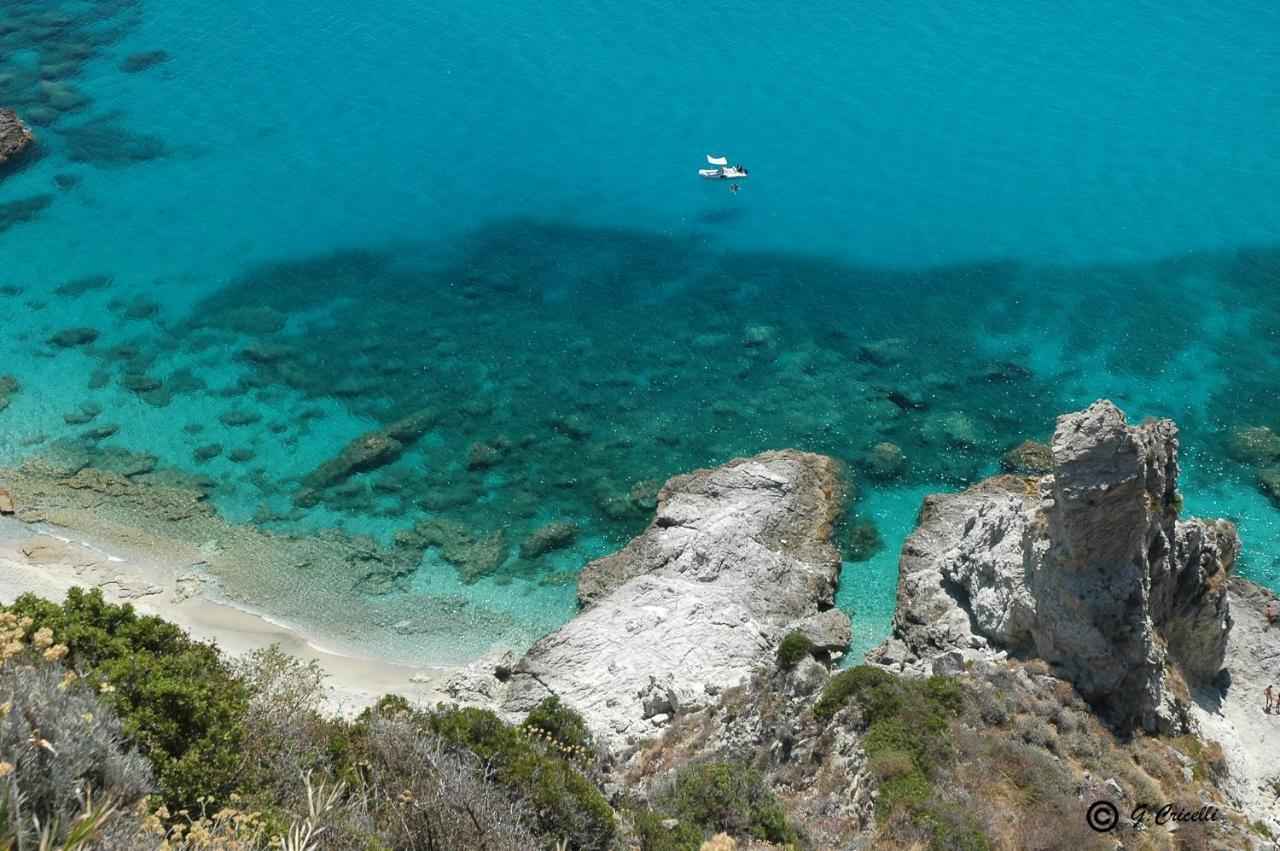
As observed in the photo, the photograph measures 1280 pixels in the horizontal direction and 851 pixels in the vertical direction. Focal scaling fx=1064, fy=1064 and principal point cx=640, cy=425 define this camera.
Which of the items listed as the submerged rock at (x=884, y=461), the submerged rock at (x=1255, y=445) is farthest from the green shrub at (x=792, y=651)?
the submerged rock at (x=1255, y=445)

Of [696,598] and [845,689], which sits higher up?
[845,689]

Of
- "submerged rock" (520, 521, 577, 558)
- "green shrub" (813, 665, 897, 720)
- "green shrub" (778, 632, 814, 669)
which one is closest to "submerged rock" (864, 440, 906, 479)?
"submerged rock" (520, 521, 577, 558)

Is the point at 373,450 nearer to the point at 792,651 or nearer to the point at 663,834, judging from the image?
the point at 792,651

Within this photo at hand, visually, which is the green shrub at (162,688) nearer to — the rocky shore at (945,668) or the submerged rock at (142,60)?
the rocky shore at (945,668)

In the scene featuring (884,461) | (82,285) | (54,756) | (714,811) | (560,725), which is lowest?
(82,285)

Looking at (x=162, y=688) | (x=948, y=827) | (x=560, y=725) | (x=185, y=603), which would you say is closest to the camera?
(x=162, y=688)

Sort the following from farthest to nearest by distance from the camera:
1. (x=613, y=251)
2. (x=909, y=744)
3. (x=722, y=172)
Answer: (x=722, y=172), (x=613, y=251), (x=909, y=744)

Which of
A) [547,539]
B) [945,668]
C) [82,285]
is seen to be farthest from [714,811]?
[82,285]
